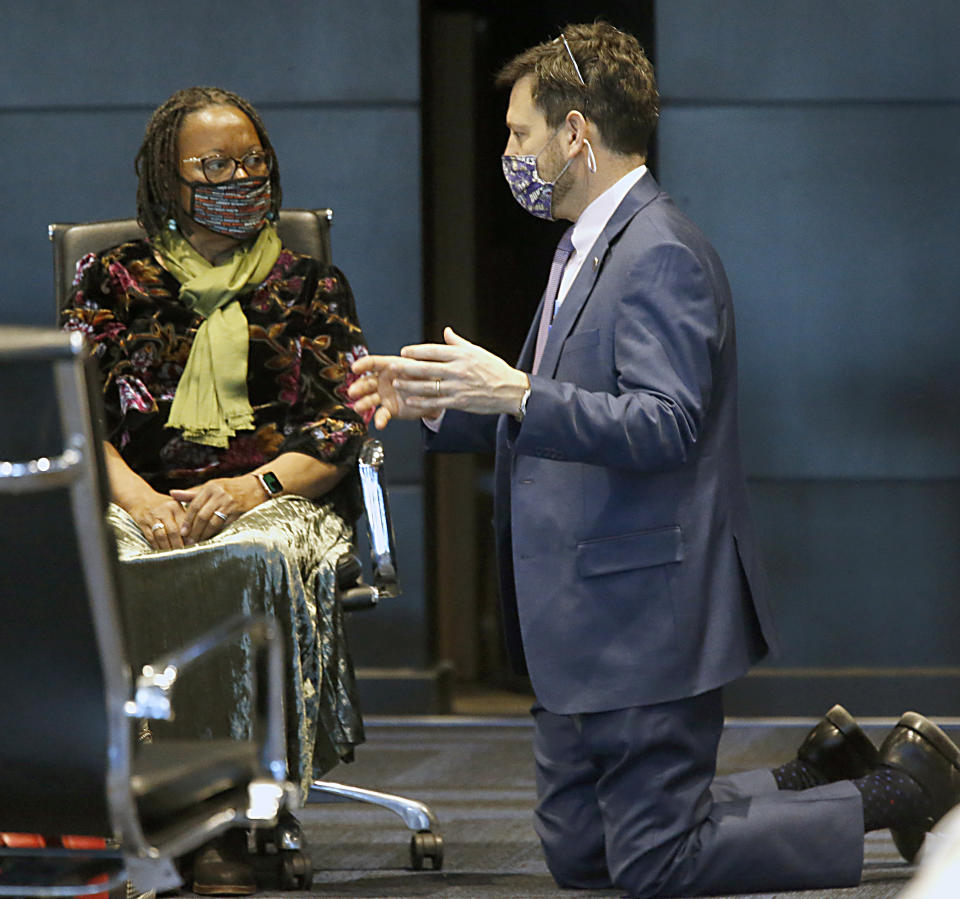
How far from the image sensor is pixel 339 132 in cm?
436

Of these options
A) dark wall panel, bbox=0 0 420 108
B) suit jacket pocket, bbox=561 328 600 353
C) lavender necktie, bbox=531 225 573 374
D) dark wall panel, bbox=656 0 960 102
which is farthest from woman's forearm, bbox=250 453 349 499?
dark wall panel, bbox=656 0 960 102

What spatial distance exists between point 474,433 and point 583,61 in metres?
0.67

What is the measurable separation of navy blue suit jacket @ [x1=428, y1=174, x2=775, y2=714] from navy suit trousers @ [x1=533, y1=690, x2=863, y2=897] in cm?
8

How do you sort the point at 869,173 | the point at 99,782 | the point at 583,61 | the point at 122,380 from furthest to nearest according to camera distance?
the point at 869,173 → the point at 122,380 → the point at 583,61 → the point at 99,782

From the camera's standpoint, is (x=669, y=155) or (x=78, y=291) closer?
(x=78, y=291)

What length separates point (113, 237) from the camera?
3189 mm

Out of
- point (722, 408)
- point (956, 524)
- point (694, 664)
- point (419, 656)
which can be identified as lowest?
point (419, 656)

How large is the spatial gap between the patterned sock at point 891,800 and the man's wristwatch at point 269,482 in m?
1.16

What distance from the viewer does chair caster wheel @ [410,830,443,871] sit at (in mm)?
2711

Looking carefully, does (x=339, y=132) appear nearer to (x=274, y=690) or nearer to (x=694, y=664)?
(x=694, y=664)

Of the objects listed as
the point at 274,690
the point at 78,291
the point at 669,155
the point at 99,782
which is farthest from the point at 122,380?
the point at 669,155

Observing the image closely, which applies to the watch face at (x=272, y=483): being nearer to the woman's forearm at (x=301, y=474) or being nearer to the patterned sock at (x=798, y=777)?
the woman's forearm at (x=301, y=474)

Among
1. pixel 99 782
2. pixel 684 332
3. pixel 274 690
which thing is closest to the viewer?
pixel 99 782

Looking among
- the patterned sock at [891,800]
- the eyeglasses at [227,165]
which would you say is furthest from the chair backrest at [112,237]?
the patterned sock at [891,800]
